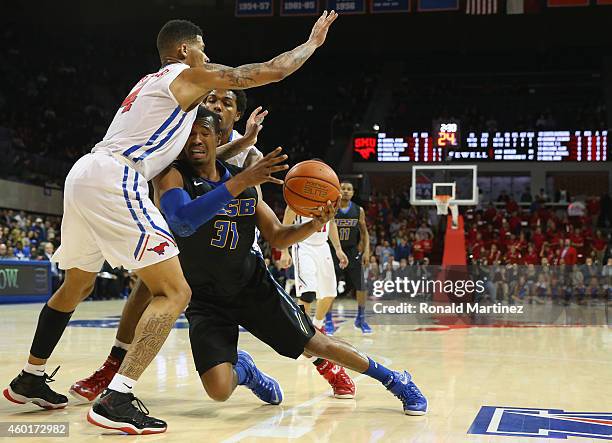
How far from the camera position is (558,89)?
96.1ft

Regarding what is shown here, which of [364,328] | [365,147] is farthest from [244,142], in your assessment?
[365,147]

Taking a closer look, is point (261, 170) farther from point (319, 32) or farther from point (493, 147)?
point (493, 147)

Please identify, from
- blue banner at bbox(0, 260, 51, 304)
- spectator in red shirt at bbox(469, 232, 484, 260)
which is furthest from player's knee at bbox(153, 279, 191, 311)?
blue banner at bbox(0, 260, 51, 304)

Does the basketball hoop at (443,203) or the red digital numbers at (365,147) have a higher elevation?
the red digital numbers at (365,147)

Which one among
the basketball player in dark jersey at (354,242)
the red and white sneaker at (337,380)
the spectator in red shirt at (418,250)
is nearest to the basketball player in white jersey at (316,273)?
the basketball player in dark jersey at (354,242)

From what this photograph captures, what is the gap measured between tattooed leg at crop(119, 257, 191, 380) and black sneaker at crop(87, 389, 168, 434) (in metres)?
0.11

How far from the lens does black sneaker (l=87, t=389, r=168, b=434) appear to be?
3.48 m

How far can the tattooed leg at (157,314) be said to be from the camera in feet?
11.8

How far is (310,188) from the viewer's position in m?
4.04

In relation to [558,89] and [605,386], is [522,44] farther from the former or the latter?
[605,386]

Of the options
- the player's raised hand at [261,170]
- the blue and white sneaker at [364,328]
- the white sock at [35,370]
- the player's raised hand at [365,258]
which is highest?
the player's raised hand at [261,170]

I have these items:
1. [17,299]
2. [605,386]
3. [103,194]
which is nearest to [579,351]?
[605,386]

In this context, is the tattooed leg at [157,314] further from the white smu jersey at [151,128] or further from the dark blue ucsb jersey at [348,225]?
the dark blue ucsb jersey at [348,225]

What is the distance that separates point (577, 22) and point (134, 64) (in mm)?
14575
